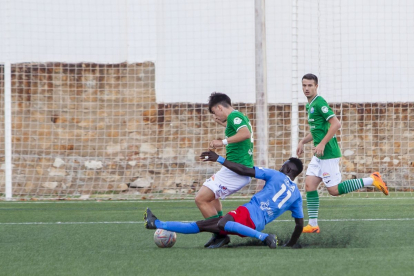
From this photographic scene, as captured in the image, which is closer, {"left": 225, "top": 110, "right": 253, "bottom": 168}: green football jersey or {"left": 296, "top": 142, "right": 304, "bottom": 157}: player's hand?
{"left": 225, "top": 110, "right": 253, "bottom": 168}: green football jersey

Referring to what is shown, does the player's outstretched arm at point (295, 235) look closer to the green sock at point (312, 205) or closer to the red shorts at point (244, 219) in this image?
the red shorts at point (244, 219)

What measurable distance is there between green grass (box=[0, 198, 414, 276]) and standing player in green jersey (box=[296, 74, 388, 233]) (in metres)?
0.36

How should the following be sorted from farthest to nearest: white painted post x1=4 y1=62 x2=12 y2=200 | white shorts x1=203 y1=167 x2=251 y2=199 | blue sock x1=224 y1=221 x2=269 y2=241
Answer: white painted post x1=4 y1=62 x2=12 y2=200
white shorts x1=203 y1=167 x2=251 y2=199
blue sock x1=224 y1=221 x2=269 y2=241

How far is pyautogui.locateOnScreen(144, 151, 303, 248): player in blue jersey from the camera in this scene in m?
5.67

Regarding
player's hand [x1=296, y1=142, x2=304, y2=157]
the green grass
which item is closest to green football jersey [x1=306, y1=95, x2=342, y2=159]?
player's hand [x1=296, y1=142, x2=304, y2=157]

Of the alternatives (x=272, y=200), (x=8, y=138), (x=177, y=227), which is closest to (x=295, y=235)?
(x=272, y=200)

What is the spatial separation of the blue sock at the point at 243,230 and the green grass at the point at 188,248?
10 centimetres

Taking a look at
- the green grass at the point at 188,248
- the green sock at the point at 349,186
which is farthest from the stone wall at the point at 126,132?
the green sock at the point at 349,186

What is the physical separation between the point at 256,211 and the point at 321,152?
169cm

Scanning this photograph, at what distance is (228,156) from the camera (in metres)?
6.49

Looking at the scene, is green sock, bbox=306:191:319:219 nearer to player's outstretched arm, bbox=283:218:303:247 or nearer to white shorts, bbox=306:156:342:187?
white shorts, bbox=306:156:342:187

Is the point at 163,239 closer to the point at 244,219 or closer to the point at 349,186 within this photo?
the point at 244,219

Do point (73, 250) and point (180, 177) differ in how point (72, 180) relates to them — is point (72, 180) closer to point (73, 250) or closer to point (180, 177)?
point (180, 177)

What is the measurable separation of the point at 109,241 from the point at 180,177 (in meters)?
6.98
